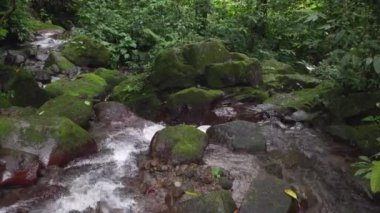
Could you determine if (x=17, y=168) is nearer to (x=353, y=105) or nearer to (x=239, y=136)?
(x=239, y=136)

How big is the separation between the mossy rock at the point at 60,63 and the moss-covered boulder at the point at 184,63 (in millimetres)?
2685

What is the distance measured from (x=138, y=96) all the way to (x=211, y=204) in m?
4.37

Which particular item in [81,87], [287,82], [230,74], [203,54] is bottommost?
[81,87]

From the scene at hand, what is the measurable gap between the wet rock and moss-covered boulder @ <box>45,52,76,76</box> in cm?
514

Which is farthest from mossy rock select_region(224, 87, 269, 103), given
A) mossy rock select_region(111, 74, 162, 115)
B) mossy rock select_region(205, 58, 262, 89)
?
mossy rock select_region(111, 74, 162, 115)

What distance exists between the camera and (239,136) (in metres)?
6.79

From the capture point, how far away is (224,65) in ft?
29.0

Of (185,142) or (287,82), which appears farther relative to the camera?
(287,82)

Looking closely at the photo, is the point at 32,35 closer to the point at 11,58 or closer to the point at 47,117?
the point at 11,58

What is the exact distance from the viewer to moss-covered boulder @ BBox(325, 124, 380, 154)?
6461mm

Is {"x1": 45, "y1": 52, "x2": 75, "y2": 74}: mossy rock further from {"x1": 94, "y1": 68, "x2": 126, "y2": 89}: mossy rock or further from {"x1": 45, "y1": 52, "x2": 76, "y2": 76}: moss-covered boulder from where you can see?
{"x1": 94, "y1": 68, "x2": 126, "y2": 89}: mossy rock

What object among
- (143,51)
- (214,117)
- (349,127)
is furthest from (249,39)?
(349,127)

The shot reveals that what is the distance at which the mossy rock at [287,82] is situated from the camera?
9.45m

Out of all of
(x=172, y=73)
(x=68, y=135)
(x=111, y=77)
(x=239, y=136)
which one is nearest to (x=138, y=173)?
(x=68, y=135)
